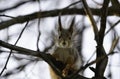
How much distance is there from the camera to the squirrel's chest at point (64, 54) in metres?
3.32

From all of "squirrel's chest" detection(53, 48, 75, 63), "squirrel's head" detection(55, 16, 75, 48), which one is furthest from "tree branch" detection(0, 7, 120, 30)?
"squirrel's chest" detection(53, 48, 75, 63)

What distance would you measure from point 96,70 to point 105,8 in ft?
1.24

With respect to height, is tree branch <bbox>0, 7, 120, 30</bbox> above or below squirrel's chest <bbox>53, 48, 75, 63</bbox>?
above

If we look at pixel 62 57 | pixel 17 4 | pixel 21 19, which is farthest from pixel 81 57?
pixel 17 4

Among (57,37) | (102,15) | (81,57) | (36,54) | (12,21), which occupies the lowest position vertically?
(81,57)

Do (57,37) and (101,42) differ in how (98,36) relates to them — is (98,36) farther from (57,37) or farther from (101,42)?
(57,37)

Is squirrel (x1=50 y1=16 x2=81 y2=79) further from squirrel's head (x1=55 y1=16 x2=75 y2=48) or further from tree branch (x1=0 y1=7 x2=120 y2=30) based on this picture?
tree branch (x1=0 y1=7 x2=120 y2=30)

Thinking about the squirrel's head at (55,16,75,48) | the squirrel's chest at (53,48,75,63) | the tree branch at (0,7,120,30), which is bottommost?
the squirrel's chest at (53,48,75,63)

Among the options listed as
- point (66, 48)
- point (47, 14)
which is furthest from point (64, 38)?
point (47, 14)

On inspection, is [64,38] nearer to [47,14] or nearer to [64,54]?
[64,54]

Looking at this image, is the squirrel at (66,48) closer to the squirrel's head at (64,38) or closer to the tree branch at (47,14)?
the squirrel's head at (64,38)

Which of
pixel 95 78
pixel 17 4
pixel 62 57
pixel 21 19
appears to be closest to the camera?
pixel 95 78

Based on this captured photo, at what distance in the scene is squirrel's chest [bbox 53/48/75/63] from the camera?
332cm

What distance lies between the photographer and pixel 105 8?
210 centimetres
